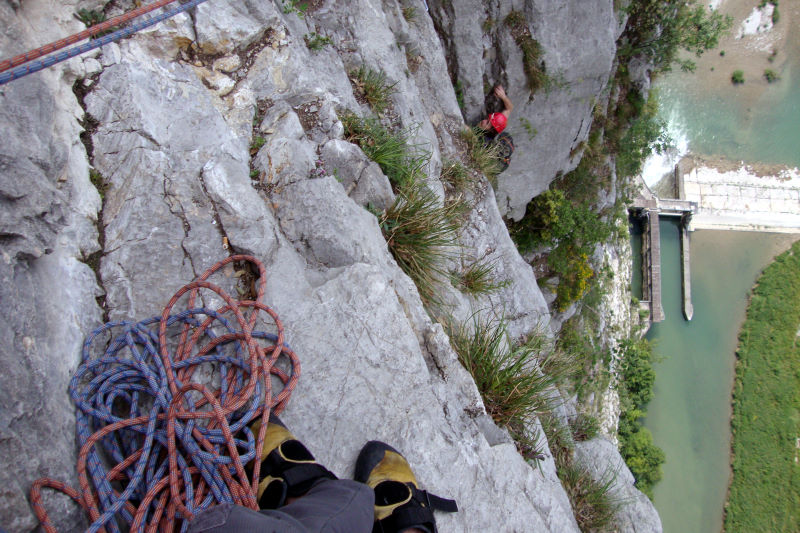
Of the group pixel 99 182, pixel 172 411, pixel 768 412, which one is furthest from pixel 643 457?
pixel 99 182

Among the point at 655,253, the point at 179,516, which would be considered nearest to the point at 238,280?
the point at 179,516

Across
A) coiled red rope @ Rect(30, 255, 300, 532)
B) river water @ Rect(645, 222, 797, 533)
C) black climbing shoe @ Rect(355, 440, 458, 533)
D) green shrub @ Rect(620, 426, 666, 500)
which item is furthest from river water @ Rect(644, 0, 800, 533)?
coiled red rope @ Rect(30, 255, 300, 532)

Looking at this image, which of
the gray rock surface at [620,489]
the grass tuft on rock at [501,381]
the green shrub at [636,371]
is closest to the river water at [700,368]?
the green shrub at [636,371]

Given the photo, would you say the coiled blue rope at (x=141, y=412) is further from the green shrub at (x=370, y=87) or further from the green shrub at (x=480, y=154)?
the green shrub at (x=480, y=154)

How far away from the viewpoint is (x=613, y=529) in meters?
4.31

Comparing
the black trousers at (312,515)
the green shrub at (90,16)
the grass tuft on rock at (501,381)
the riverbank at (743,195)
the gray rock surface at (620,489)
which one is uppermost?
the riverbank at (743,195)

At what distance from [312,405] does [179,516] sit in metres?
0.83

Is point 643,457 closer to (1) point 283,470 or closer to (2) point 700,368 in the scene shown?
(2) point 700,368

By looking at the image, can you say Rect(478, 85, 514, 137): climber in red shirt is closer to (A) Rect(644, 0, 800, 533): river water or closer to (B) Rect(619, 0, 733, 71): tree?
(B) Rect(619, 0, 733, 71): tree

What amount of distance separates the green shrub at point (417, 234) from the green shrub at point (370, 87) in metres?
1.02

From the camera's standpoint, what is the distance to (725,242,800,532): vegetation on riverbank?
1229 cm

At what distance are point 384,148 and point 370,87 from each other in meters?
0.87

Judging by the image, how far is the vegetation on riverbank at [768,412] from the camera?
12.3 metres

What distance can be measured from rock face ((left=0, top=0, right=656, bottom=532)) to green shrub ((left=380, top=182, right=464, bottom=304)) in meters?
0.17
